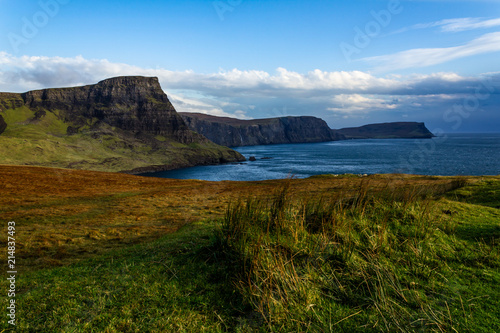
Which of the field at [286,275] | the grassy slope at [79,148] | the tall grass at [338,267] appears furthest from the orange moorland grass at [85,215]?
the grassy slope at [79,148]

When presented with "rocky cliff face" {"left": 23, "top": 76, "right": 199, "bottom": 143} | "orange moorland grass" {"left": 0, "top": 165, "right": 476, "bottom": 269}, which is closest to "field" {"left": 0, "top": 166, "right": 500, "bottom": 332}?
"orange moorland grass" {"left": 0, "top": 165, "right": 476, "bottom": 269}

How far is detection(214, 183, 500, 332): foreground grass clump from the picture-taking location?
181 inches

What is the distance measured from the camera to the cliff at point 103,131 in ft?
401

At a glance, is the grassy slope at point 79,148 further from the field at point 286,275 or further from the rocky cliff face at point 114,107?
the field at point 286,275

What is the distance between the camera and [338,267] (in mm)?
6129

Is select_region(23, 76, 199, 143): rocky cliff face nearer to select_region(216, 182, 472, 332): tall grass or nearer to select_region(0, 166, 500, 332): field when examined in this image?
select_region(0, 166, 500, 332): field

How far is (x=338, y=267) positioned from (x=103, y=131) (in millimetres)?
182307

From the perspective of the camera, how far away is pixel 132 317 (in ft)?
15.3

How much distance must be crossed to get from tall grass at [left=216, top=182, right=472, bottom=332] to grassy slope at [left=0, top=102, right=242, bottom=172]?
116 m

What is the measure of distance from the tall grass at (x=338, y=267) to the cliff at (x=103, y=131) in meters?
121

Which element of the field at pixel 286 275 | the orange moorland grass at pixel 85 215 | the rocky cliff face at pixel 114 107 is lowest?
the orange moorland grass at pixel 85 215

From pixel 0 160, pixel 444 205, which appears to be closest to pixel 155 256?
pixel 444 205

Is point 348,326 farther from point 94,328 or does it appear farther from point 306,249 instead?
point 94,328

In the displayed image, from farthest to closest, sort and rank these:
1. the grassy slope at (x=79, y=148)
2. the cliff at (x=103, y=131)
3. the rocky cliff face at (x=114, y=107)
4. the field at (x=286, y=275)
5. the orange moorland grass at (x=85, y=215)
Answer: the rocky cliff face at (x=114, y=107) → the cliff at (x=103, y=131) → the grassy slope at (x=79, y=148) → the orange moorland grass at (x=85, y=215) → the field at (x=286, y=275)
